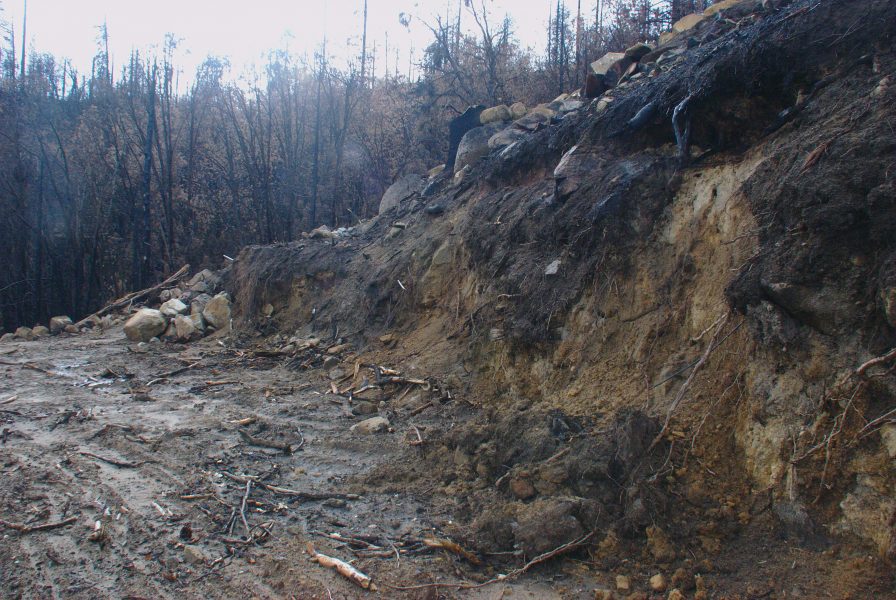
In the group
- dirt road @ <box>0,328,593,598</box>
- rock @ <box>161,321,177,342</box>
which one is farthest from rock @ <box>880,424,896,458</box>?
rock @ <box>161,321,177,342</box>

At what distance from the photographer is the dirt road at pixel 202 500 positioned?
338 centimetres

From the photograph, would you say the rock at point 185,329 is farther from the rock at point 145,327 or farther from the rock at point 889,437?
the rock at point 889,437

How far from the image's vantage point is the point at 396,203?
1329cm

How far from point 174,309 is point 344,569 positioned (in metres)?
10.2

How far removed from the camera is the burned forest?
128 inches

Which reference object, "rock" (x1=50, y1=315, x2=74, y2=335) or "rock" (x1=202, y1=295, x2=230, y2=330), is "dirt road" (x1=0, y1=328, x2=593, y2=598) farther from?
"rock" (x1=50, y1=315, x2=74, y2=335)

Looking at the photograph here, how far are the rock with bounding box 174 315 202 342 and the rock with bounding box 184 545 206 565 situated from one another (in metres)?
8.50

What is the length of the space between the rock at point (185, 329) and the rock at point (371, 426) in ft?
21.8

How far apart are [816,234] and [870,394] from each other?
1.06m

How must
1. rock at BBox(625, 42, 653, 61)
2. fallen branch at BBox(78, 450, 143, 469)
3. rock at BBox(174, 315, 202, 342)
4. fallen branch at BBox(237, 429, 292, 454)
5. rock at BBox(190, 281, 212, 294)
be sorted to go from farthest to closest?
rock at BBox(190, 281, 212, 294) → rock at BBox(174, 315, 202, 342) → rock at BBox(625, 42, 653, 61) → fallen branch at BBox(237, 429, 292, 454) → fallen branch at BBox(78, 450, 143, 469)

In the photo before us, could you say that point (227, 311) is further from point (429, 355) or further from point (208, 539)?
point (208, 539)

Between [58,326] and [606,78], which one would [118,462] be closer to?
[606,78]

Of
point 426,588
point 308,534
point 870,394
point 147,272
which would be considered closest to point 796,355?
point 870,394

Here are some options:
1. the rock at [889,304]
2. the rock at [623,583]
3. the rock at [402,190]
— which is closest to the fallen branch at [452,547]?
the rock at [623,583]
